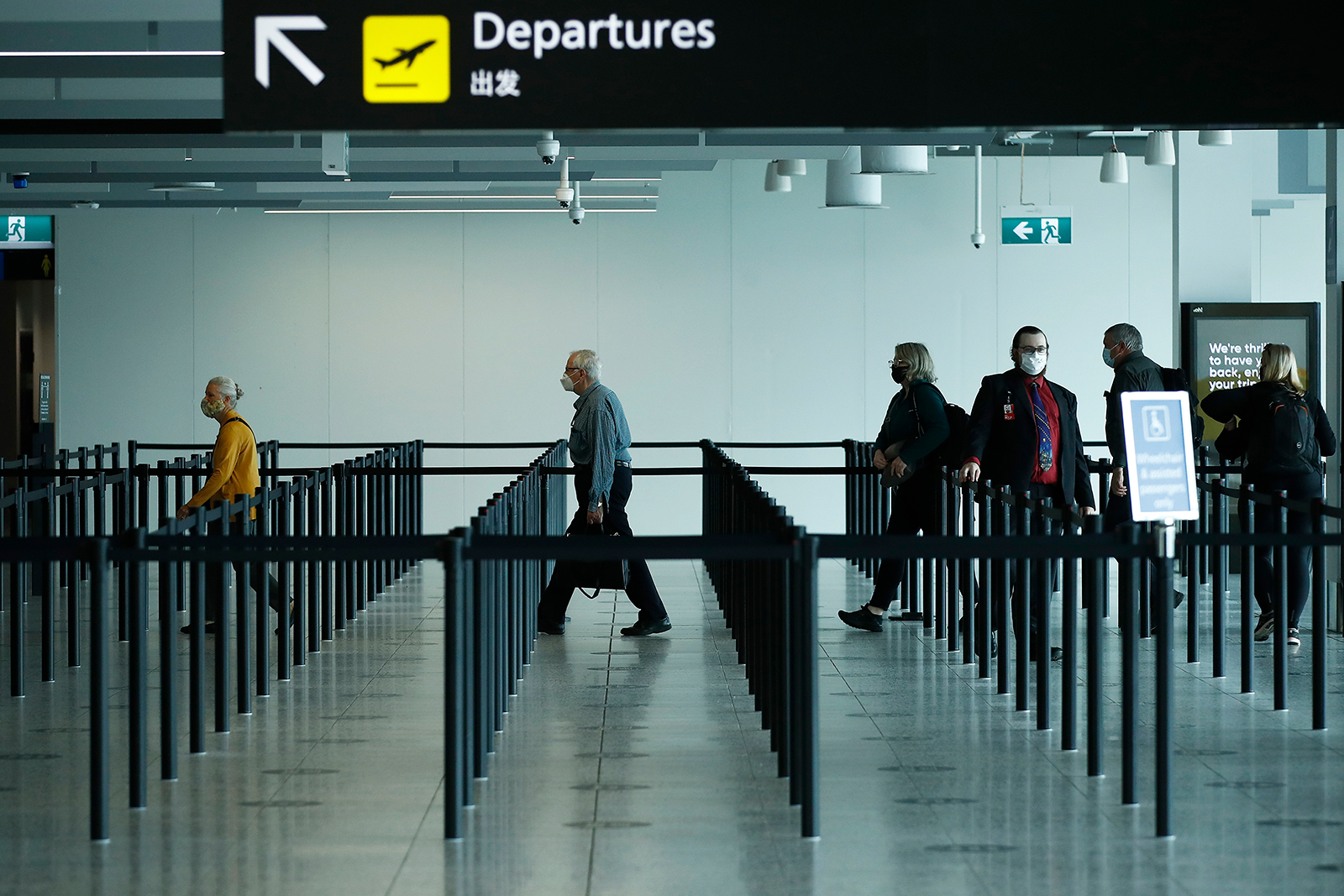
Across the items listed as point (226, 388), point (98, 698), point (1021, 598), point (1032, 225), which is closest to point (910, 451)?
point (1021, 598)

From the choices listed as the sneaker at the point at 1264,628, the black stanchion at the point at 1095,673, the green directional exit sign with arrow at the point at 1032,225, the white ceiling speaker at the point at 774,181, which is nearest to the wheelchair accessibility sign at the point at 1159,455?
the sneaker at the point at 1264,628

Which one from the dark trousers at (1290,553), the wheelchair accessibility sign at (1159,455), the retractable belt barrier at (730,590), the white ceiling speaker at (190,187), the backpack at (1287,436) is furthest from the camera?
the white ceiling speaker at (190,187)

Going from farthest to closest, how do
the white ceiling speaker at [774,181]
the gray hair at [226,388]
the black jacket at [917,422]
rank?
the white ceiling speaker at [774,181] < the gray hair at [226,388] < the black jacket at [917,422]

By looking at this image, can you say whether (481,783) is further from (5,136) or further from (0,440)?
(0,440)

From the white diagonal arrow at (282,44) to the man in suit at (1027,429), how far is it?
15.9 feet

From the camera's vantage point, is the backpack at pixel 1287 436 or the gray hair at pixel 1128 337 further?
the gray hair at pixel 1128 337

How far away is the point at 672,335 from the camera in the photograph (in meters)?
17.4

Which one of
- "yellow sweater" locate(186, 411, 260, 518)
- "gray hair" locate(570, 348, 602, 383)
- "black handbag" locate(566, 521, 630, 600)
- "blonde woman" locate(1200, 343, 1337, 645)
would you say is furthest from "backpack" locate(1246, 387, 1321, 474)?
"yellow sweater" locate(186, 411, 260, 518)

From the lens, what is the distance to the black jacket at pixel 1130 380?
30.4 ft

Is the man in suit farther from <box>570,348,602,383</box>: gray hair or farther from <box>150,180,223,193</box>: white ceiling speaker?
<box>150,180,223,193</box>: white ceiling speaker

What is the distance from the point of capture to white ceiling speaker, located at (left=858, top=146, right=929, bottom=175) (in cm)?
1088

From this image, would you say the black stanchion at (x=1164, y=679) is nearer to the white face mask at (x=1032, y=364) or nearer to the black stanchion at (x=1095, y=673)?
the black stanchion at (x=1095, y=673)

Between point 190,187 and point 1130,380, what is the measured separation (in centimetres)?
770

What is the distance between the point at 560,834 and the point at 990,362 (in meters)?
13.1
